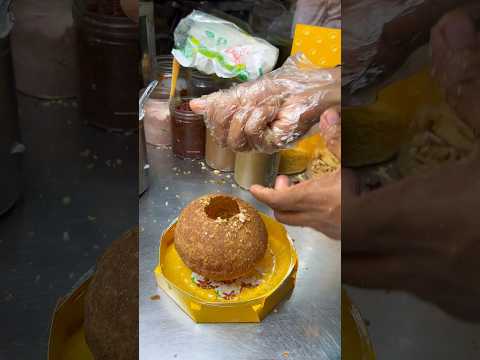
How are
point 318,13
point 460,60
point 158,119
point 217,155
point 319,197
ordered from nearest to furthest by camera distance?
1. point 460,60
2. point 319,197
3. point 158,119
4. point 217,155
5. point 318,13

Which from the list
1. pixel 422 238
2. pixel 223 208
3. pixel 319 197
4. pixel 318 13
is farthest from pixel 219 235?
pixel 318 13

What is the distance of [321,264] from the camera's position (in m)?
0.64

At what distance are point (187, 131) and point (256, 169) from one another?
124 mm

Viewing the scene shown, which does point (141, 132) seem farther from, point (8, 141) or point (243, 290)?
point (243, 290)

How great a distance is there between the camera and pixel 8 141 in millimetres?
308

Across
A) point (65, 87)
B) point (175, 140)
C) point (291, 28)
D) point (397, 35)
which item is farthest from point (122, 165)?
point (291, 28)

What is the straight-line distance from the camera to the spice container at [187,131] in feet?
2.12

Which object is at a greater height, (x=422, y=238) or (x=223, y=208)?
(x=422, y=238)

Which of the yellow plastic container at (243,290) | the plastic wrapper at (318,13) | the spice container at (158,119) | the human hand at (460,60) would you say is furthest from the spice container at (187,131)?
the human hand at (460,60)

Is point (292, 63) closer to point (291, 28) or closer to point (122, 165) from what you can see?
point (291, 28)

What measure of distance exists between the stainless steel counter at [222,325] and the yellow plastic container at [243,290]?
1cm

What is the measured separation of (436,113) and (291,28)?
61 centimetres

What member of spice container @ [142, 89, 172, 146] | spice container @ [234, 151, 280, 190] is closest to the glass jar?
spice container @ [142, 89, 172, 146]

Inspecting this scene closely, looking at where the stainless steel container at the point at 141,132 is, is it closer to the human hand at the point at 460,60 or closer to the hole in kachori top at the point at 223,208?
the hole in kachori top at the point at 223,208
